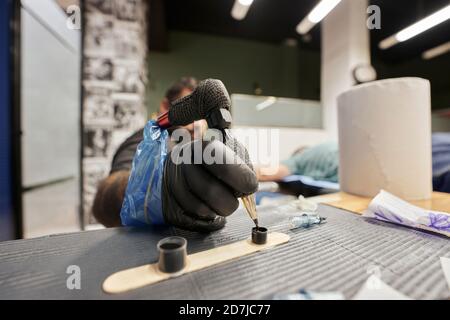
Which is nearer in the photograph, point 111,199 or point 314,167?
point 111,199

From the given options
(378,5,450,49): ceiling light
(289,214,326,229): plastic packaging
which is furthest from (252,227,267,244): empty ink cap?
(378,5,450,49): ceiling light

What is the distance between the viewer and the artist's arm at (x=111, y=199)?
687 millimetres

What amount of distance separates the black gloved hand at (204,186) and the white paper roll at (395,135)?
576 millimetres

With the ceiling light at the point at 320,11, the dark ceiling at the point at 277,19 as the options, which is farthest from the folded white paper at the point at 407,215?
the dark ceiling at the point at 277,19

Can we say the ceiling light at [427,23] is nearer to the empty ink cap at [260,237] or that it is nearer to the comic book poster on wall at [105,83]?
the empty ink cap at [260,237]

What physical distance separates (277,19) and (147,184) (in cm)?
448

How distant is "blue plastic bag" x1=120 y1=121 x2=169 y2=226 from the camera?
0.49m

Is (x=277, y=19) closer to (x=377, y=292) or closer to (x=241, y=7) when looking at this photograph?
(x=241, y=7)

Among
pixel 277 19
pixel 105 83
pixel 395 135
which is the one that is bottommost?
pixel 395 135

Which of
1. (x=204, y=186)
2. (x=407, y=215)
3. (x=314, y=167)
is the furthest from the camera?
(x=314, y=167)

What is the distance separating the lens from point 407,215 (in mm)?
511

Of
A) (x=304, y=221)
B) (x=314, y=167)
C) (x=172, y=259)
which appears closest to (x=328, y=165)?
(x=314, y=167)

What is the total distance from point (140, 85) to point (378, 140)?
72.3 inches

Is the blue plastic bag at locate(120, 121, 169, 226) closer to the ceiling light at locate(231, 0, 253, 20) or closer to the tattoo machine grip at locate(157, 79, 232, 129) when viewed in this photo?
the tattoo machine grip at locate(157, 79, 232, 129)
